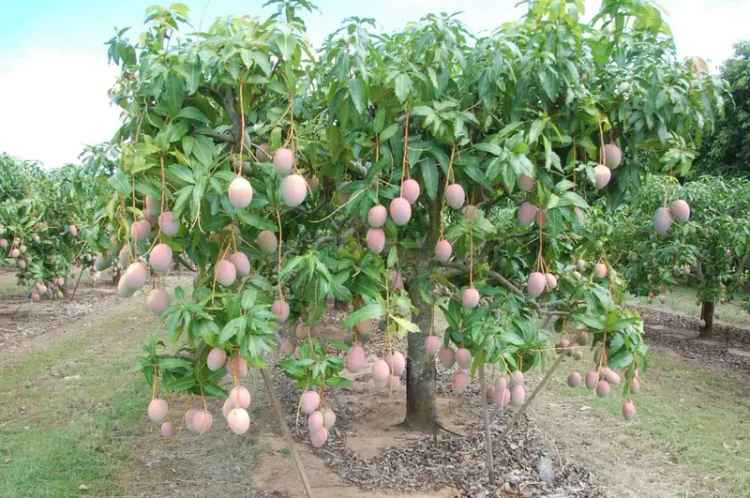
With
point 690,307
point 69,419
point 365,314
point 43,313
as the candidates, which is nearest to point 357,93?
point 365,314

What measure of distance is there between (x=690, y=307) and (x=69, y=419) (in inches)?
405

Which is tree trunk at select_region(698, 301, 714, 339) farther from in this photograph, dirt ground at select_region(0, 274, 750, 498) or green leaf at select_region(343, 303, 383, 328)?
green leaf at select_region(343, 303, 383, 328)

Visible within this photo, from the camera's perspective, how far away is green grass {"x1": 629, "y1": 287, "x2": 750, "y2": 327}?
9.88 m

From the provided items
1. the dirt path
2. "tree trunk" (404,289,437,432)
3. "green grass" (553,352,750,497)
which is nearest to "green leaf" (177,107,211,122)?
"tree trunk" (404,289,437,432)

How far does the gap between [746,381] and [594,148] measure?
5095 mm

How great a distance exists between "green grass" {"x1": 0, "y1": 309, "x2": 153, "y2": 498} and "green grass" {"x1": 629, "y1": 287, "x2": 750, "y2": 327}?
294 inches

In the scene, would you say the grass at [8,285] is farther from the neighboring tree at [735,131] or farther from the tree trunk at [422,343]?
the neighboring tree at [735,131]

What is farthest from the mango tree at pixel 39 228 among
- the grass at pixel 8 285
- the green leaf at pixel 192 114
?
the green leaf at pixel 192 114

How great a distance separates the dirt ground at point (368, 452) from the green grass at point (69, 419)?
17cm

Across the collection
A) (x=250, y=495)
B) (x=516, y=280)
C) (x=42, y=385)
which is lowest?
(x=42, y=385)

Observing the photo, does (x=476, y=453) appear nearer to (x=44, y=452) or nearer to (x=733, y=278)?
(x=44, y=452)

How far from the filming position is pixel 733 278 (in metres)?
6.72

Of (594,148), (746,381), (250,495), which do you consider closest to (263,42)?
(594,148)

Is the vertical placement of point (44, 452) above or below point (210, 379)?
below
